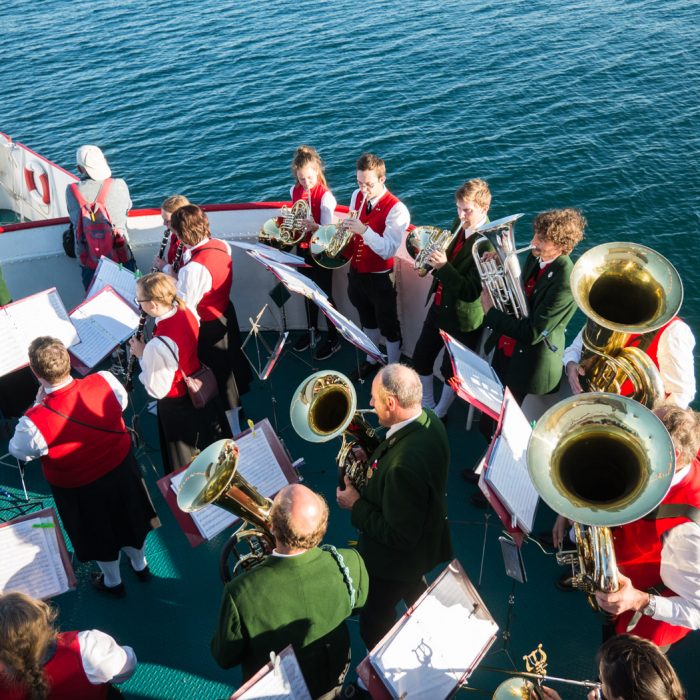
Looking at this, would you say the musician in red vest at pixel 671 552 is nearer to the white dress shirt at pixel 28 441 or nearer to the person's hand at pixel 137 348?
the white dress shirt at pixel 28 441

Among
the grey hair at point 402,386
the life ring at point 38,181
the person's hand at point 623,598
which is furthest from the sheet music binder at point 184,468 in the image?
the life ring at point 38,181

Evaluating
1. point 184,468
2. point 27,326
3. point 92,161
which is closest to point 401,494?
point 184,468

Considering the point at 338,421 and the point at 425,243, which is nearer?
the point at 338,421

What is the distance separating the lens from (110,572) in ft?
13.7

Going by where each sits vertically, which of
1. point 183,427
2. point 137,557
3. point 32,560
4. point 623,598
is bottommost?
point 137,557

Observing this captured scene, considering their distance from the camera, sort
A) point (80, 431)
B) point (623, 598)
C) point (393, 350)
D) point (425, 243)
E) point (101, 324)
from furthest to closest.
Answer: point (393, 350), point (425, 243), point (101, 324), point (80, 431), point (623, 598)

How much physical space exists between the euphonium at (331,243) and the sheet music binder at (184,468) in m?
1.89

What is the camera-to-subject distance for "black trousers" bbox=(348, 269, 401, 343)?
5.38m

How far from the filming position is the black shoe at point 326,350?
6.30 meters

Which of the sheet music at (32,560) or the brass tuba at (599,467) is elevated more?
the brass tuba at (599,467)

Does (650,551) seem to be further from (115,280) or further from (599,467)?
(115,280)

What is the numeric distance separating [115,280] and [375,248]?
2063 millimetres

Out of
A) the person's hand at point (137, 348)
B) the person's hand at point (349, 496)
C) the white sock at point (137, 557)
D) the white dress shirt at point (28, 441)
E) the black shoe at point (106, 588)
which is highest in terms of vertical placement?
the white dress shirt at point (28, 441)

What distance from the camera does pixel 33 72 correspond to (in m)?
17.4
